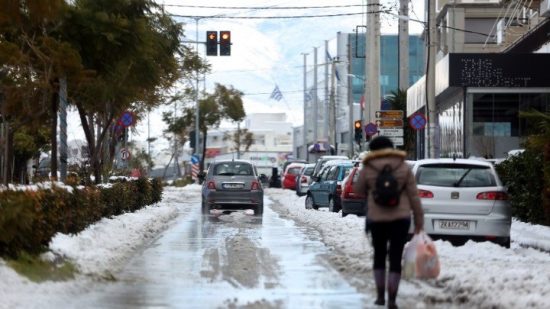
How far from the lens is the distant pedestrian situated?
10.7 metres

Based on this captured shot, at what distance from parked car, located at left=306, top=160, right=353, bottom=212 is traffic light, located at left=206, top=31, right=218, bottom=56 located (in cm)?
557

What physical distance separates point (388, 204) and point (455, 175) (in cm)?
670

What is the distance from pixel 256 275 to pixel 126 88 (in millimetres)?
11601

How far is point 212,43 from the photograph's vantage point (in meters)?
35.3

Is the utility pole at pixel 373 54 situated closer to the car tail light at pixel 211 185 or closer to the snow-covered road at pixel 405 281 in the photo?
the car tail light at pixel 211 185

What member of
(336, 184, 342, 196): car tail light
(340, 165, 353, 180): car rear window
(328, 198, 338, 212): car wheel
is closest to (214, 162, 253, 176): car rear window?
(328, 198, 338, 212): car wheel

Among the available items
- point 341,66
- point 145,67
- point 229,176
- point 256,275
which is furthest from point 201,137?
point 256,275

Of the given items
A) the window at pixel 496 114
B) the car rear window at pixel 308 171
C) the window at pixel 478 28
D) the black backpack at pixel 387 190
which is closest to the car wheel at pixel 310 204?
the car rear window at pixel 308 171

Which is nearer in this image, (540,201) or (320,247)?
(320,247)

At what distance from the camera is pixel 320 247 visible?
18.4m

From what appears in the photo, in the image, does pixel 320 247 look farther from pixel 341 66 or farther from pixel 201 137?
pixel 341 66

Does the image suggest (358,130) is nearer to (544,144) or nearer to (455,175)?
(544,144)

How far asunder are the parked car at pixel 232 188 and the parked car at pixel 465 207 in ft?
46.5

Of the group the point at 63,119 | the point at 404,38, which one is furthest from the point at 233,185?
the point at 404,38
